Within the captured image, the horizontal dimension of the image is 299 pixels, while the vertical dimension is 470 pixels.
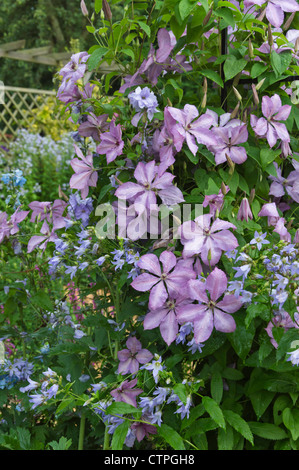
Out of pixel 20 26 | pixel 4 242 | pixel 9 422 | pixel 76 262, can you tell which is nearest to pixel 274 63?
pixel 76 262

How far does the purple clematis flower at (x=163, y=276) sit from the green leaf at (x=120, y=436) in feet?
0.83

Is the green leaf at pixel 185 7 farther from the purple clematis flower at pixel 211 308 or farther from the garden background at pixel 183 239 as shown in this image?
the purple clematis flower at pixel 211 308

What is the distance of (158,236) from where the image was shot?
133cm

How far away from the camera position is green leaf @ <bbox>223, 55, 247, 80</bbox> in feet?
4.22

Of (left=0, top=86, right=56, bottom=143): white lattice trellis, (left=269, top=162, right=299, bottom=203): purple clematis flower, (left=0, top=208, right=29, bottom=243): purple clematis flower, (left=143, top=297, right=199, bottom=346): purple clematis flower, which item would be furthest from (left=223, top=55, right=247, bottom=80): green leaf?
(left=0, top=86, right=56, bottom=143): white lattice trellis

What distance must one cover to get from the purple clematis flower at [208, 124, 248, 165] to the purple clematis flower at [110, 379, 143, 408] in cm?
55

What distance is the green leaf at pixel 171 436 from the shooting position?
1.13 metres

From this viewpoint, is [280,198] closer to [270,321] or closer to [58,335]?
[270,321]

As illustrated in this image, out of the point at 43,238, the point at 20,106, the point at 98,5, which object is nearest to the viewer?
the point at 98,5

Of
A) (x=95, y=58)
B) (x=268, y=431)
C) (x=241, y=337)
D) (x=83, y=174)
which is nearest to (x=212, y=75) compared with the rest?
(x=95, y=58)

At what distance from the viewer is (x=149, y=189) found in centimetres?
123

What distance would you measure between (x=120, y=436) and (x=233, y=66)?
88cm

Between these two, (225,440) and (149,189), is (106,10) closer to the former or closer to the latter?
(149,189)

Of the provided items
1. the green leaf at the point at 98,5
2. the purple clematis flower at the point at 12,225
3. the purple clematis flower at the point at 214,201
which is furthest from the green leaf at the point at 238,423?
the green leaf at the point at 98,5
